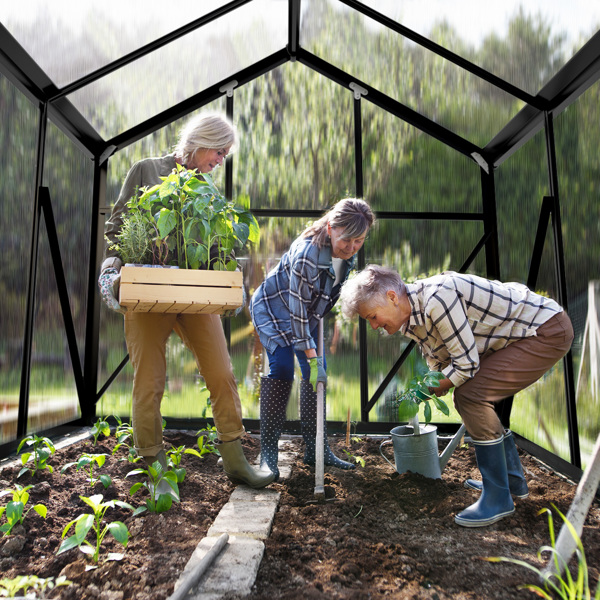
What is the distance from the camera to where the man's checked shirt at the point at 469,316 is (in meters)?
1.86

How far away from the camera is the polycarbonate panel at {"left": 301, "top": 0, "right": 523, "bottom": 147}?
10.4 ft

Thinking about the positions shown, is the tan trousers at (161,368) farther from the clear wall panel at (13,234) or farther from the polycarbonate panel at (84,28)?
the polycarbonate panel at (84,28)

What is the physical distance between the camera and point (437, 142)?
359cm

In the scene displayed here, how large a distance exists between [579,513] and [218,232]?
1.39 metres

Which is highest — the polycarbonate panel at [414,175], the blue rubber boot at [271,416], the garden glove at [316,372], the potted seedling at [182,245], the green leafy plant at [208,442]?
the polycarbonate panel at [414,175]

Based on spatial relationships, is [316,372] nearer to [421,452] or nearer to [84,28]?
[421,452]

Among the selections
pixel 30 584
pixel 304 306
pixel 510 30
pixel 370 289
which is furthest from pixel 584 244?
pixel 30 584

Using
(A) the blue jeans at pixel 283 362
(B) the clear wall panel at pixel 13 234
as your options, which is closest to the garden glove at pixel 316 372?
(A) the blue jeans at pixel 283 362

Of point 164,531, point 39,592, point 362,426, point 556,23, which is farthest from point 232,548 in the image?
point 556,23

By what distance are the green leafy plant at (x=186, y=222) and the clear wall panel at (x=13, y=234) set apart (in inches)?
38.6

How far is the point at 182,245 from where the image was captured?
2.01m

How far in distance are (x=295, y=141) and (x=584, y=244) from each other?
2.01 meters

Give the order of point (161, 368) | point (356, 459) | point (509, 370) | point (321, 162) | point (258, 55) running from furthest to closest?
point (321, 162) < point (258, 55) < point (356, 459) < point (161, 368) < point (509, 370)

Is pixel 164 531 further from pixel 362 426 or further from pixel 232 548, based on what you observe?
pixel 362 426
